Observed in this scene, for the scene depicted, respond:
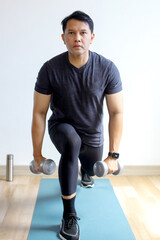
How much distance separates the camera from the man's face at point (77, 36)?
191cm

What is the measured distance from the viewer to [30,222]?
1974 mm

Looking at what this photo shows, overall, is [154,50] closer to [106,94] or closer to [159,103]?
[159,103]

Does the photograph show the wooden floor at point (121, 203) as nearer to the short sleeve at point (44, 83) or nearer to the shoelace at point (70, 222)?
the shoelace at point (70, 222)

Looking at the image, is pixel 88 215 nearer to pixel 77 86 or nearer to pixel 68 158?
pixel 68 158

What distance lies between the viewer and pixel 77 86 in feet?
6.64

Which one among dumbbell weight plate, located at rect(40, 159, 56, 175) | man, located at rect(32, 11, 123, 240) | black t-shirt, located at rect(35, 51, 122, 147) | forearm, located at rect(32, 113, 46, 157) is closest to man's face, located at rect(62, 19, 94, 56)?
man, located at rect(32, 11, 123, 240)

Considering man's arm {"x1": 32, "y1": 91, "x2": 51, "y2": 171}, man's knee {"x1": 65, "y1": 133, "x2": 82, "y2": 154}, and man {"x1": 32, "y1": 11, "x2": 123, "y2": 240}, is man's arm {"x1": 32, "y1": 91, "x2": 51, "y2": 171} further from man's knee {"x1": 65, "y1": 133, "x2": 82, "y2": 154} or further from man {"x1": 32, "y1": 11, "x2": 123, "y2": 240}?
man's knee {"x1": 65, "y1": 133, "x2": 82, "y2": 154}

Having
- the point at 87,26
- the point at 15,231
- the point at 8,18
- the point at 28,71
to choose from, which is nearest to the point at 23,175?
the point at 28,71

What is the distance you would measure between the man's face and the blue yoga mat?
1021 millimetres

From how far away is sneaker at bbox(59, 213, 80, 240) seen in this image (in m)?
1.74

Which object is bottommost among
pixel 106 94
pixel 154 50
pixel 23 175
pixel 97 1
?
pixel 23 175

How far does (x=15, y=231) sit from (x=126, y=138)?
1.45 m

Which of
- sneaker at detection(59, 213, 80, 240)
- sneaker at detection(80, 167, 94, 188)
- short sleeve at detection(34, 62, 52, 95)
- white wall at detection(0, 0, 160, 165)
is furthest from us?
white wall at detection(0, 0, 160, 165)

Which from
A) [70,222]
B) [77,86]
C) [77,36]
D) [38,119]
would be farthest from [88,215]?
[77,36]
